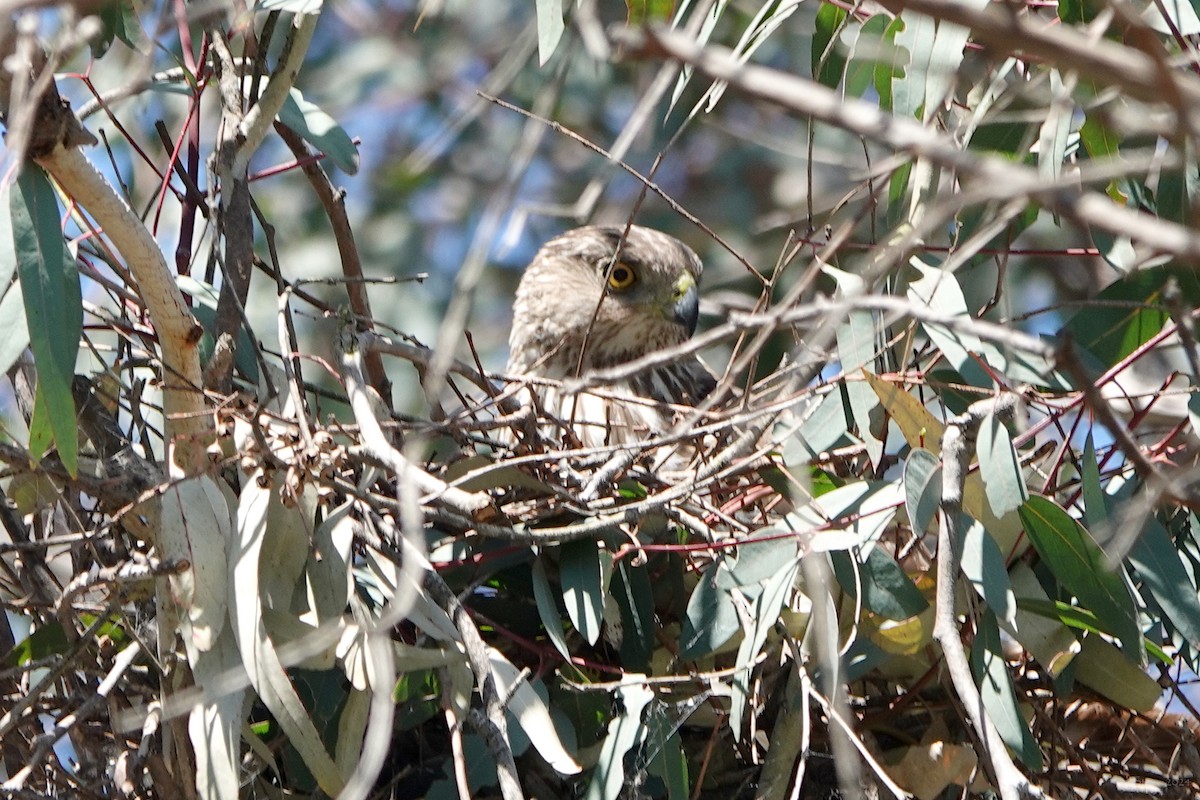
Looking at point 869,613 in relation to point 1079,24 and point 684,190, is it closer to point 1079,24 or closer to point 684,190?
point 1079,24

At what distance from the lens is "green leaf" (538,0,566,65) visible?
220 centimetres

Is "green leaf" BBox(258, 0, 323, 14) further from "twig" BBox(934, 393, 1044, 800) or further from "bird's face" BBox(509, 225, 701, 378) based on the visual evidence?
"bird's face" BBox(509, 225, 701, 378)

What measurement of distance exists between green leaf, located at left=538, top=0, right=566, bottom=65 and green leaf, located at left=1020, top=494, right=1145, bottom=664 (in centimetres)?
103

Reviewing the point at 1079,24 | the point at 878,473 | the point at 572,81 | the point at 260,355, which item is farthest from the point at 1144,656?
the point at 572,81

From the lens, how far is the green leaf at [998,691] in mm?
2004

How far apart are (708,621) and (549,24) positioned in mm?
986

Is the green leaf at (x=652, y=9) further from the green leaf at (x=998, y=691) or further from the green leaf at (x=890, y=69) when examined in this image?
the green leaf at (x=998, y=691)

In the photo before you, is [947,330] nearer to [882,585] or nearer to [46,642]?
A: [882,585]

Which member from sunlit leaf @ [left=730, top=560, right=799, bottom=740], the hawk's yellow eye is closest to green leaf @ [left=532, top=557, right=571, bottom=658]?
sunlit leaf @ [left=730, top=560, right=799, bottom=740]

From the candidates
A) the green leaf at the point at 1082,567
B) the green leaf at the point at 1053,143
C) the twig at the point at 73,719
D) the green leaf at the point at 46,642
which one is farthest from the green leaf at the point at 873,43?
the green leaf at the point at 46,642

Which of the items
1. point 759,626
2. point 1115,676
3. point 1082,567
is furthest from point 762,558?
point 1115,676

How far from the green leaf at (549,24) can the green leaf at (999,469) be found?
897mm

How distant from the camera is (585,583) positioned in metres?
2.18

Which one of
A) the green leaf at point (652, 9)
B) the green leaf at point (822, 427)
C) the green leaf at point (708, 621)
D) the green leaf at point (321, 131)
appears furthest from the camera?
the green leaf at point (321, 131)
